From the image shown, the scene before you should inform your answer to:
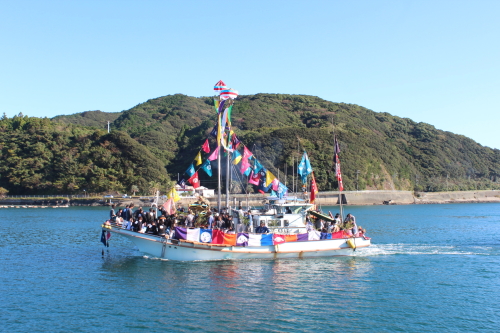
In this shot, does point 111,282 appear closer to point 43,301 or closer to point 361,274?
point 43,301

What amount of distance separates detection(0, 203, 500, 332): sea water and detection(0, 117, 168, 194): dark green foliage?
3835 inches

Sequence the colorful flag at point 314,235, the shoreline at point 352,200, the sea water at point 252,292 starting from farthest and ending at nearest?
the shoreline at point 352,200
the colorful flag at point 314,235
the sea water at point 252,292

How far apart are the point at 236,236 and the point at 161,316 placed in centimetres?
1037

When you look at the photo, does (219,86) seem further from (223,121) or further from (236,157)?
(236,157)

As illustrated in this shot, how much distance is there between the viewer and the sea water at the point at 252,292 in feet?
58.5

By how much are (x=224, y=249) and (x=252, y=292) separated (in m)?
6.58

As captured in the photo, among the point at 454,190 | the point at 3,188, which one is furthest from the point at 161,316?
the point at 454,190

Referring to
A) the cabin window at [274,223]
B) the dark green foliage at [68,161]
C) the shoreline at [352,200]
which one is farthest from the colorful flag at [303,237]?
the dark green foliage at [68,161]

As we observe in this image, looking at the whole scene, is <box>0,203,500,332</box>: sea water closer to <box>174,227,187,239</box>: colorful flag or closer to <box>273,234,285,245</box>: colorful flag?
<box>273,234,285,245</box>: colorful flag

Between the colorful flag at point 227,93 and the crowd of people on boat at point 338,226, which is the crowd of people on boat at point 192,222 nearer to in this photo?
the crowd of people on boat at point 338,226

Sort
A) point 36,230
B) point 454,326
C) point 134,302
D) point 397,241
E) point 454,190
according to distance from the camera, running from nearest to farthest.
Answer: point 454,326 → point 134,302 → point 397,241 → point 36,230 → point 454,190

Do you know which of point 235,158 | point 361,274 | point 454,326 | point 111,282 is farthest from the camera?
point 235,158

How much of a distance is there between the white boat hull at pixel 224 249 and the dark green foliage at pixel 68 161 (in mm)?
99957

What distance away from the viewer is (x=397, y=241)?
41094 millimetres
